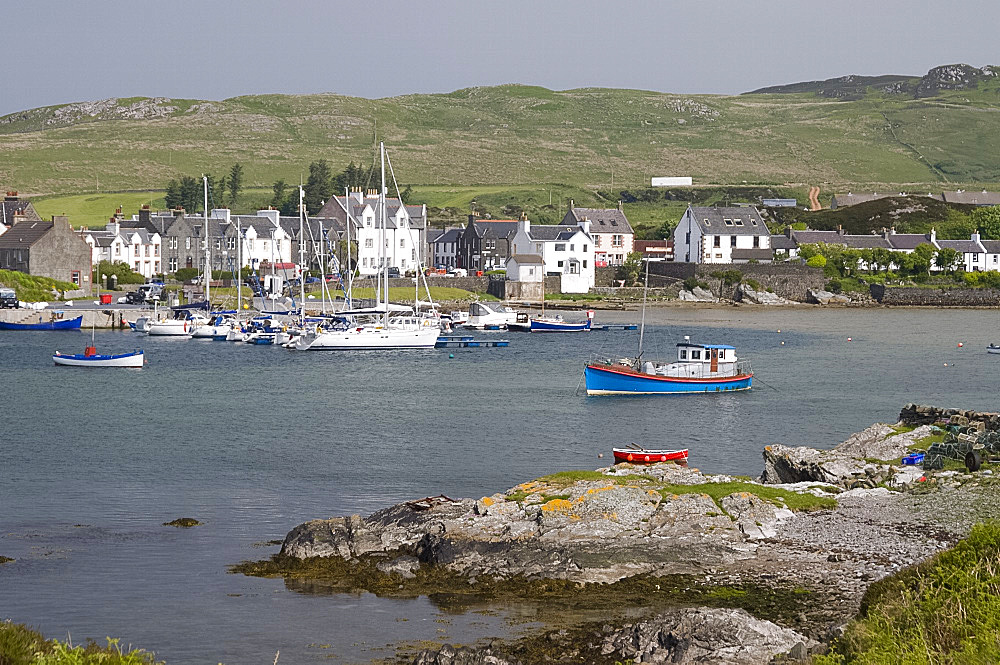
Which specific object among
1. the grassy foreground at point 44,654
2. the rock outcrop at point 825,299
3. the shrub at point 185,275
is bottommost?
the grassy foreground at point 44,654

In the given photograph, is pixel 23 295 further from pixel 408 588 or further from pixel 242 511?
pixel 408 588

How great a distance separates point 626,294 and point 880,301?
22688 mm

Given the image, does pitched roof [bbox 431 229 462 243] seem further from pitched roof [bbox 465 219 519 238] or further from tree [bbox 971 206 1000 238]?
tree [bbox 971 206 1000 238]

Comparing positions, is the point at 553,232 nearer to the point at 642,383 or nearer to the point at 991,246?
the point at 991,246

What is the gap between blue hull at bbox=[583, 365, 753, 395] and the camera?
4975 cm

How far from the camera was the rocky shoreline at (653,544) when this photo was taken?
63.2 feet

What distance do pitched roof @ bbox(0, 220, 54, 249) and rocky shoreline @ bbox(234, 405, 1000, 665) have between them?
79657 millimetres

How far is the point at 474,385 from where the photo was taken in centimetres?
5459

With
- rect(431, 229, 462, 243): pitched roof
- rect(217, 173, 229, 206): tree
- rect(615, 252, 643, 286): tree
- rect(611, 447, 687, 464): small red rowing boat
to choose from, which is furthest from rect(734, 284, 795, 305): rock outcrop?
rect(611, 447, 687, 464): small red rowing boat

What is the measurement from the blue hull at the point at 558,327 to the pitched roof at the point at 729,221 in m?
35.2

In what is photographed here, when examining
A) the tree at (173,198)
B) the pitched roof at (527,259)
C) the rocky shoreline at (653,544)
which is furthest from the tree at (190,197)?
the rocky shoreline at (653,544)

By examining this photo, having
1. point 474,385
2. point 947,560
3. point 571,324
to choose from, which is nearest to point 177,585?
point 947,560

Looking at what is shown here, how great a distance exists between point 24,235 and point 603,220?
54479 millimetres

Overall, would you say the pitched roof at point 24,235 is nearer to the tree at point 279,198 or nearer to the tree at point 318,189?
the tree at point 318,189
